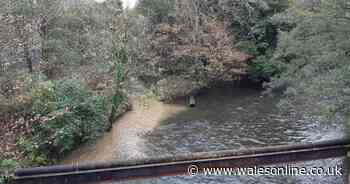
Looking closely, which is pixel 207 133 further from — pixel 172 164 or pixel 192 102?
pixel 172 164

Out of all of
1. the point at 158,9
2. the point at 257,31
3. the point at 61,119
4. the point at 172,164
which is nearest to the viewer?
the point at 172,164

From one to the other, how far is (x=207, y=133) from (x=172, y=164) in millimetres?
5646

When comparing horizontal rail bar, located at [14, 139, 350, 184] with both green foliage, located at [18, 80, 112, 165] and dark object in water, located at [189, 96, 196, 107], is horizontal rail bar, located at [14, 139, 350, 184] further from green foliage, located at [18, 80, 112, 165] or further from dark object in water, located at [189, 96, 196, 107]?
dark object in water, located at [189, 96, 196, 107]

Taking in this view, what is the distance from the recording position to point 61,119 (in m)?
9.98

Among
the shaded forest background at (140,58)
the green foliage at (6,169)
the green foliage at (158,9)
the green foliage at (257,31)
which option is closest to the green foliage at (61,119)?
the shaded forest background at (140,58)

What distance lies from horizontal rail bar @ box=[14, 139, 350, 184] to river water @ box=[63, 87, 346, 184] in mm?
1048

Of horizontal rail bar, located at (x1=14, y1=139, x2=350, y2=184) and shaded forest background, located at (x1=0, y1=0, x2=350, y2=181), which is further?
shaded forest background, located at (x1=0, y1=0, x2=350, y2=181)

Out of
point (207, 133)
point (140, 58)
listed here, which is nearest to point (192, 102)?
point (140, 58)

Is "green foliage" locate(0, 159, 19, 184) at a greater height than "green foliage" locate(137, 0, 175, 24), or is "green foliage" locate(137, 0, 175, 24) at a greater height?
"green foliage" locate(137, 0, 175, 24)

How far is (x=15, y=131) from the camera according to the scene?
8.54 m

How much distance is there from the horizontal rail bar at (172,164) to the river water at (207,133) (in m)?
1.05

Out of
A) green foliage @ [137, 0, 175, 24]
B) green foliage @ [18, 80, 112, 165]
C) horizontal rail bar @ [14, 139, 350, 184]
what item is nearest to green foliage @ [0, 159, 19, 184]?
horizontal rail bar @ [14, 139, 350, 184]

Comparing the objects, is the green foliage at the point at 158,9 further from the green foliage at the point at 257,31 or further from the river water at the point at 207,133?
the river water at the point at 207,133

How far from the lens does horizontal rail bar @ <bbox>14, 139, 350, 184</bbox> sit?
255 inches
